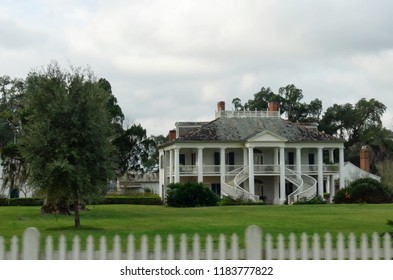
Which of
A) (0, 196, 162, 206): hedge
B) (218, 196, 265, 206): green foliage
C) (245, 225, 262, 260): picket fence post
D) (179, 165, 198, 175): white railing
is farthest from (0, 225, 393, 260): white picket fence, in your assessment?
(179, 165, 198, 175): white railing

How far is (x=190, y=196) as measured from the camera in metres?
53.1

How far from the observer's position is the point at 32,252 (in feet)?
30.6

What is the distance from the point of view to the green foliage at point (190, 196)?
53000 mm

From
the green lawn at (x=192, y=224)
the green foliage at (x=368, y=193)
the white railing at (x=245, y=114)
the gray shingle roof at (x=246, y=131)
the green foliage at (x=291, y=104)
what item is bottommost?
the green lawn at (x=192, y=224)

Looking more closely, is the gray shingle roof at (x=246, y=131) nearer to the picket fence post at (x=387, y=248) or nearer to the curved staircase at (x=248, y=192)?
the curved staircase at (x=248, y=192)

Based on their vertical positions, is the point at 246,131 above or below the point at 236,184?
above

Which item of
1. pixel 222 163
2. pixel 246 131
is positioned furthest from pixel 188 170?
pixel 246 131

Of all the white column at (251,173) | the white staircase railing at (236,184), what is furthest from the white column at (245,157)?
the white column at (251,173)

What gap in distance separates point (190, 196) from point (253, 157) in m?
13.8

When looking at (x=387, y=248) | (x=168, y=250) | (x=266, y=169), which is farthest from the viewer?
(x=266, y=169)

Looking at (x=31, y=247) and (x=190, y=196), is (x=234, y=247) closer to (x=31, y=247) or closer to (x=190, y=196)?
(x=31, y=247)

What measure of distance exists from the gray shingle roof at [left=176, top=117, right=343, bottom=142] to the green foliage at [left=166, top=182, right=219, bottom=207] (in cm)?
947

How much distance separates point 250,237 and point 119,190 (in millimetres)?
71211
